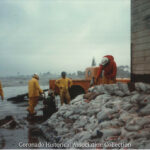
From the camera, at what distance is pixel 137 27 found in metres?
6.25

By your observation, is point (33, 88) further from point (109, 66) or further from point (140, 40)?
point (140, 40)

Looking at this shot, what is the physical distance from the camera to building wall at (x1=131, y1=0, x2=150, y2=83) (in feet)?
19.4

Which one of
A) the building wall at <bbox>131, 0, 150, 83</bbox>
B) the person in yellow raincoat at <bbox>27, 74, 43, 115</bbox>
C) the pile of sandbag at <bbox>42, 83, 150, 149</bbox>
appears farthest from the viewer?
the person in yellow raincoat at <bbox>27, 74, 43, 115</bbox>

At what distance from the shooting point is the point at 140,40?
6.13m

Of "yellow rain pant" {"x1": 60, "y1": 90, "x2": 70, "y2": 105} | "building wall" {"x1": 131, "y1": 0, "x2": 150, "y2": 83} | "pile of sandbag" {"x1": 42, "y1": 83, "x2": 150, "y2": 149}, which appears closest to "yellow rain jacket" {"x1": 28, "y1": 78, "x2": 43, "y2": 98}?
"yellow rain pant" {"x1": 60, "y1": 90, "x2": 70, "y2": 105}

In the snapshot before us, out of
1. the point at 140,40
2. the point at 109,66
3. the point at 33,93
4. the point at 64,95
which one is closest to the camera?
the point at 140,40

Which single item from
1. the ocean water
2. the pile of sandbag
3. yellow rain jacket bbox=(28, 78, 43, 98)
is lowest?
the ocean water

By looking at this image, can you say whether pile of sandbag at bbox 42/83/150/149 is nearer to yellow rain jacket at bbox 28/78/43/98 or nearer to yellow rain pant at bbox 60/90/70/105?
yellow rain jacket at bbox 28/78/43/98

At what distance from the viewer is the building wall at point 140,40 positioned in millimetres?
5902

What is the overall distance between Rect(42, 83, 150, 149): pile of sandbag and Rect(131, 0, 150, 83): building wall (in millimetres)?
653

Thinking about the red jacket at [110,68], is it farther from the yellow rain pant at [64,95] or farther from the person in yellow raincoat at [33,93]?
the person in yellow raincoat at [33,93]

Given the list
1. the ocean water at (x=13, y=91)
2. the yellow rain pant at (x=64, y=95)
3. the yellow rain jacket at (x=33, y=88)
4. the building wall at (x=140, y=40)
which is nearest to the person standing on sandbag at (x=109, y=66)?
the building wall at (x=140, y=40)

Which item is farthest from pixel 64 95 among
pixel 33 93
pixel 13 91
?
pixel 13 91

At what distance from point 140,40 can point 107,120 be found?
2.82 m
